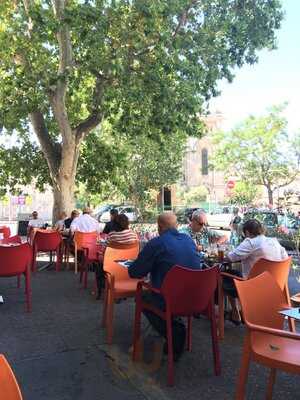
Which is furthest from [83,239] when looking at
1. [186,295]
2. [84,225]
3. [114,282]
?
[186,295]

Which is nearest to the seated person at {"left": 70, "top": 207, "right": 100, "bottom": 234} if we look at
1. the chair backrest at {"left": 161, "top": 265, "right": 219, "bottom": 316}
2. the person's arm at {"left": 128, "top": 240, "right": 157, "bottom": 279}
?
the person's arm at {"left": 128, "top": 240, "right": 157, "bottom": 279}

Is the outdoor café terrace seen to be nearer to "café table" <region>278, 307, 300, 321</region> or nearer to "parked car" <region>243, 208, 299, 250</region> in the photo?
"café table" <region>278, 307, 300, 321</region>

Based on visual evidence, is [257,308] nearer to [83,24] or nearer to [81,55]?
[83,24]

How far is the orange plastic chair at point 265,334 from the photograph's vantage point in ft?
9.98

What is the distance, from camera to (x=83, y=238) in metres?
9.55

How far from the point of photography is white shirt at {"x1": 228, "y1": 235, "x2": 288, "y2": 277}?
5.53 m

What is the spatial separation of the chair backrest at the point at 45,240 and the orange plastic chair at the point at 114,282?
458cm

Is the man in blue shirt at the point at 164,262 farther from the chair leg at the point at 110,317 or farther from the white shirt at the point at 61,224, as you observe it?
the white shirt at the point at 61,224

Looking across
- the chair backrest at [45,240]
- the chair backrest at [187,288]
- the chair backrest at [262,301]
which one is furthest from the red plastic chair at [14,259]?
the chair backrest at [262,301]

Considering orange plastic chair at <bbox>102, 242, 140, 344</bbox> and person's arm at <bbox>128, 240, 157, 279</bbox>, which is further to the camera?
orange plastic chair at <bbox>102, 242, 140, 344</bbox>

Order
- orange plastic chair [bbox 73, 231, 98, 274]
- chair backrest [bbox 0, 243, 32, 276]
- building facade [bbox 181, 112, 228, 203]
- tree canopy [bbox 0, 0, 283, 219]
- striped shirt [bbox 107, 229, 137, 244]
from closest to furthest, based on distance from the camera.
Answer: chair backrest [bbox 0, 243, 32, 276], striped shirt [bbox 107, 229, 137, 244], orange plastic chair [bbox 73, 231, 98, 274], tree canopy [bbox 0, 0, 283, 219], building facade [bbox 181, 112, 228, 203]

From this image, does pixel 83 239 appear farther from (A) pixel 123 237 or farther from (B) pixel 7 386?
(B) pixel 7 386

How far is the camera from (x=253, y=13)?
1344 cm

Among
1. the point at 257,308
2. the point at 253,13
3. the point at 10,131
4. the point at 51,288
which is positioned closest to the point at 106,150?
the point at 10,131
